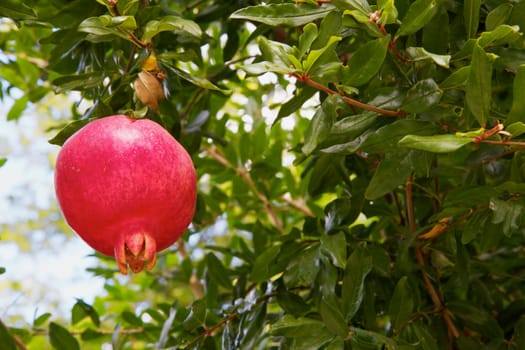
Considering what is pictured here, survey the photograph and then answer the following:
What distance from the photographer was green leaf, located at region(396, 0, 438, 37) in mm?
735

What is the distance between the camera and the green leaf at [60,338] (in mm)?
1140

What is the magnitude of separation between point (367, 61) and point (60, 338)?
2.31 ft

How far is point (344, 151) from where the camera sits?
32.8 inches

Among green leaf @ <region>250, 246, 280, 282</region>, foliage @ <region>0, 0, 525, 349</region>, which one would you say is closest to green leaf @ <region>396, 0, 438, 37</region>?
foliage @ <region>0, 0, 525, 349</region>

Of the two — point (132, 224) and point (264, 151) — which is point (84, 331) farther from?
point (132, 224)

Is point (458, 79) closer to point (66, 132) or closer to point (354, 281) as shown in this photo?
point (354, 281)

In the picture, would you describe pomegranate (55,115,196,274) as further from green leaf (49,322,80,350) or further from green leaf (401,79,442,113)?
green leaf (49,322,80,350)

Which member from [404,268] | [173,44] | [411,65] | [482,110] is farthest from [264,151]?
[482,110]

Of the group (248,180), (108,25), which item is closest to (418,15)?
(108,25)

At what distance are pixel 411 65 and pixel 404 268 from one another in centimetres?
33

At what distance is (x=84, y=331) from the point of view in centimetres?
139

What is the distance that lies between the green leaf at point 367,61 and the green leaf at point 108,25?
0.80 ft

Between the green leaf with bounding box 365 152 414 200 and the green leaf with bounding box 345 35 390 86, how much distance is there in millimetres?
113

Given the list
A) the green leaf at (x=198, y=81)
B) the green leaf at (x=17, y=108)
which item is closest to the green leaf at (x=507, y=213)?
the green leaf at (x=198, y=81)
